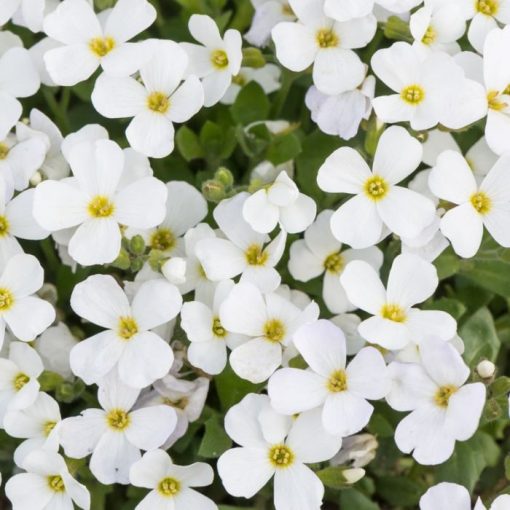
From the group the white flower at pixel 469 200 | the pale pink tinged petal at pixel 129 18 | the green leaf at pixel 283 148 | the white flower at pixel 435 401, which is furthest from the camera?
the green leaf at pixel 283 148

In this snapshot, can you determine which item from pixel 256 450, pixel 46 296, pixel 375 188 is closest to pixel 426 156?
pixel 375 188

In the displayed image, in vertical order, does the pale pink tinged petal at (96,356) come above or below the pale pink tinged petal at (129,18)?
below

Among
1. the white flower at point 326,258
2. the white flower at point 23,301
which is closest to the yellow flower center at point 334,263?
the white flower at point 326,258

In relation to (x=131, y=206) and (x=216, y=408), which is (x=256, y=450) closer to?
(x=216, y=408)

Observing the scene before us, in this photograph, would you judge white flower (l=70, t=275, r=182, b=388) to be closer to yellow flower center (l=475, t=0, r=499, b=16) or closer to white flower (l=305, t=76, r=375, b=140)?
white flower (l=305, t=76, r=375, b=140)

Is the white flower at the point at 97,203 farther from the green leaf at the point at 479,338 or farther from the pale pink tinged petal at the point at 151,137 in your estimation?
the green leaf at the point at 479,338

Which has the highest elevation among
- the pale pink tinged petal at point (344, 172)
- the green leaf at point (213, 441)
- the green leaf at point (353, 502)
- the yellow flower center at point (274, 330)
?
the pale pink tinged petal at point (344, 172)

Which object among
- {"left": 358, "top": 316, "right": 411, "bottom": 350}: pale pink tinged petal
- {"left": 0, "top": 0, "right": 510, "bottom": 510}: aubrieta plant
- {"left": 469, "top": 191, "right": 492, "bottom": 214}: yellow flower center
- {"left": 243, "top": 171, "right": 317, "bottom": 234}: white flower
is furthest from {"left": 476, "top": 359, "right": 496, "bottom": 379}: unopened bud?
{"left": 243, "top": 171, "right": 317, "bottom": 234}: white flower
